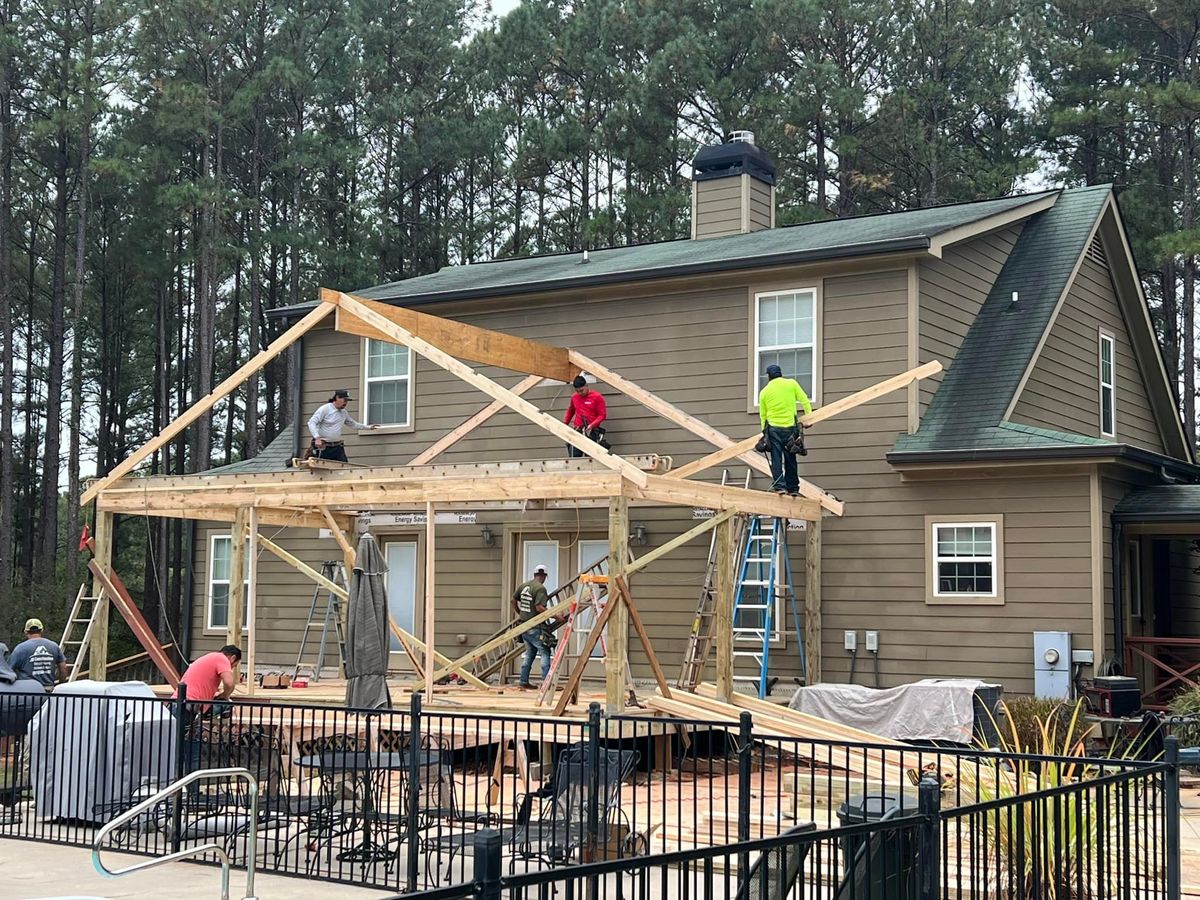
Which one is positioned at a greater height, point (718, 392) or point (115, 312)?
point (115, 312)

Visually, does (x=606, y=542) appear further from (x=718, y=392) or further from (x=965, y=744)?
(x=965, y=744)

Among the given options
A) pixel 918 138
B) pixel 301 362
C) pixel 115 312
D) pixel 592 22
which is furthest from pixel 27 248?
pixel 918 138

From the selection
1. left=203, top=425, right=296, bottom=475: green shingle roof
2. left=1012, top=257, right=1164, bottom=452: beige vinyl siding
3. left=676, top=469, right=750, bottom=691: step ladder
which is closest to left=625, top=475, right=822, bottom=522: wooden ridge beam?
left=676, top=469, right=750, bottom=691: step ladder

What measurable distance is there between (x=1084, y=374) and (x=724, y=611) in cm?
885

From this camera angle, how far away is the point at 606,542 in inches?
787

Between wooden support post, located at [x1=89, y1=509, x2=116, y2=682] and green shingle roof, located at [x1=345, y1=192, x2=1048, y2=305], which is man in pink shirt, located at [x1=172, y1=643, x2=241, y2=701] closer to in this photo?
wooden support post, located at [x1=89, y1=509, x2=116, y2=682]

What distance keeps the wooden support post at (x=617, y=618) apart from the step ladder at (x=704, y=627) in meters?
2.80

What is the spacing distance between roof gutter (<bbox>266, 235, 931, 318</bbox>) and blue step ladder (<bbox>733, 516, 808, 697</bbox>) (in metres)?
3.38

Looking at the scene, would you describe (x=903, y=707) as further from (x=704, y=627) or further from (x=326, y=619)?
(x=326, y=619)

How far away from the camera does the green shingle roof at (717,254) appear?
18281 millimetres

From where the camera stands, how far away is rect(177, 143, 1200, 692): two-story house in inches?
668

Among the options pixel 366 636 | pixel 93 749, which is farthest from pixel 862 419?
pixel 93 749

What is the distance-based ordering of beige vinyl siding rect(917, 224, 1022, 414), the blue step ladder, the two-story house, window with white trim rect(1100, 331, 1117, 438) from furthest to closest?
1. window with white trim rect(1100, 331, 1117, 438)
2. beige vinyl siding rect(917, 224, 1022, 414)
3. the blue step ladder
4. the two-story house

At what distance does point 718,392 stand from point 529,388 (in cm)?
259
